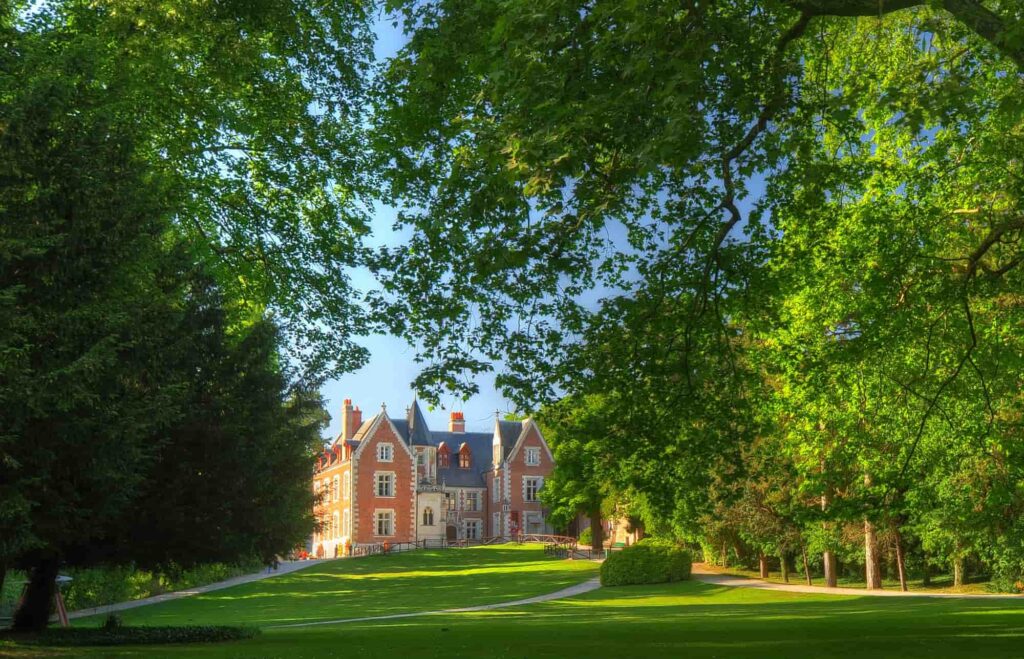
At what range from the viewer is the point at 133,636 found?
66.0 feet

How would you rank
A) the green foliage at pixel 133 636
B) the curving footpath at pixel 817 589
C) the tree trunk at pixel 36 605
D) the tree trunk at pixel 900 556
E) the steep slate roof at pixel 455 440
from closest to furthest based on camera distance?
the green foliage at pixel 133 636
the tree trunk at pixel 36 605
the curving footpath at pixel 817 589
the tree trunk at pixel 900 556
the steep slate roof at pixel 455 440

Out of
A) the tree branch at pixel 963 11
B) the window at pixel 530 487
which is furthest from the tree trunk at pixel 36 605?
the window at pixel 530 487

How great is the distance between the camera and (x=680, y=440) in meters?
16.8

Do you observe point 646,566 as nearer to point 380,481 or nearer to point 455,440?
point 380,481

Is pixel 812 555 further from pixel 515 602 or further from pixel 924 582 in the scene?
pixel 515 602

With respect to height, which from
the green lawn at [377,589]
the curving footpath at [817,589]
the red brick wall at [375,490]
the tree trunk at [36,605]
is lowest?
the green lawn at [377,589]

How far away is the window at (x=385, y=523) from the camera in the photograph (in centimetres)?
7812

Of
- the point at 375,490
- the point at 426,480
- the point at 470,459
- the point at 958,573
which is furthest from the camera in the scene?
the point at 470,459

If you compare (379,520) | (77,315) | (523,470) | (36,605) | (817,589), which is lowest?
(817,589)

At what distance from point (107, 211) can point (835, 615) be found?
758 inches

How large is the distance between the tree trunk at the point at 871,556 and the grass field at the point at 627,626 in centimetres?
345

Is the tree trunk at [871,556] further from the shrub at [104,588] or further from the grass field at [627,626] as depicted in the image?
the shrub at [104,588]

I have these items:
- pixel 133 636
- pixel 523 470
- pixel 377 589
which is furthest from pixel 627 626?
pixel 523 470

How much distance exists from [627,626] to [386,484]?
190 feet
